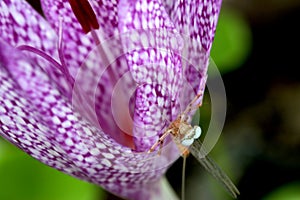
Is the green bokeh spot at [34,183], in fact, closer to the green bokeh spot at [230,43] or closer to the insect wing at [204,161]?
the insect wing at [204,161]

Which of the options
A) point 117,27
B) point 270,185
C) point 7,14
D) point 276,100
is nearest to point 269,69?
point 276,100

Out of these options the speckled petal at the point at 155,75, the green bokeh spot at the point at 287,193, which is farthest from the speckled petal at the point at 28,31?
the green bokeh spot at the point at 287,193

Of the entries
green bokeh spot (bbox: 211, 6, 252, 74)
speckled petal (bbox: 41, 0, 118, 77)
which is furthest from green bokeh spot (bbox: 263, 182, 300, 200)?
speckled petal (bbox: 41, 0, 118, 77)

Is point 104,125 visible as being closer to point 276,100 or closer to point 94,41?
point 94,41

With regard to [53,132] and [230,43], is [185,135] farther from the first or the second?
[230,43]

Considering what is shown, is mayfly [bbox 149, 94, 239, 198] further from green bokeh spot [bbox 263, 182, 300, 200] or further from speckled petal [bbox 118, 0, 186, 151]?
green bokeh spot [bbox 263, 182, 300, 200]

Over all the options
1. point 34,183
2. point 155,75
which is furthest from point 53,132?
point 34,183
